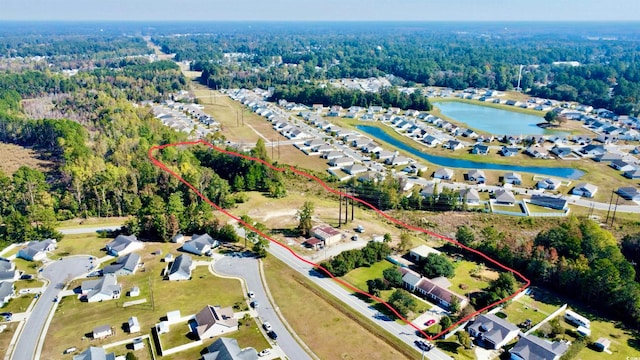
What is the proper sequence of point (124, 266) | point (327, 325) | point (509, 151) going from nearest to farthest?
point (327, 325)
point (124, 266)
point (509, 151)

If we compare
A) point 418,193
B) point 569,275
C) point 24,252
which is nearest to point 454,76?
point 418,193

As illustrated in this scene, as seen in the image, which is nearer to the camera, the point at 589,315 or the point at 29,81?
the point at 589,315

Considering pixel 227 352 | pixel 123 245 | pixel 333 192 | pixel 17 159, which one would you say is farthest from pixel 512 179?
pixel 17 159

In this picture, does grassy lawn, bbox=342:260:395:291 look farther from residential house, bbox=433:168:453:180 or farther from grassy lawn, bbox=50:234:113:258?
residential house, bbox=433:168:453:180

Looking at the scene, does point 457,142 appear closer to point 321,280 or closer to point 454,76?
point 321,280

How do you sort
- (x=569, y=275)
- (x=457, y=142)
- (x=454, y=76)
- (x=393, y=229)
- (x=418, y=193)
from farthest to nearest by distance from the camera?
(x=454, y=76)
(x=457, y=142)
(x=418, y=193)
(x=393, y=229)
(x=569, y=275)

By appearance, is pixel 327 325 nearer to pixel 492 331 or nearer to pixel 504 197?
pixel 492 331

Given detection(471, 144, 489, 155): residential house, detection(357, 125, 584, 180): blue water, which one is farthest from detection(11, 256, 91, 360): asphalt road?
detection(471, 144, 489, 155): residential house
